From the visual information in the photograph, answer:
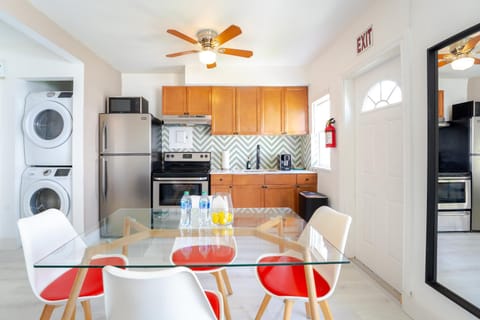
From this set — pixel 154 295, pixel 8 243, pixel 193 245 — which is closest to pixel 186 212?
pixel 193 245

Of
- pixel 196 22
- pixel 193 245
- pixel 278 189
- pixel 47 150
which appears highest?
pixel 196 22

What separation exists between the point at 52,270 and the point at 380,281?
2677mm

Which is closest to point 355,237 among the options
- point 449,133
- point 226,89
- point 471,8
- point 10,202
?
point 449,133

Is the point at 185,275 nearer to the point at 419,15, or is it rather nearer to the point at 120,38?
the point at 419,15

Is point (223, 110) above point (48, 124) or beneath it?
above

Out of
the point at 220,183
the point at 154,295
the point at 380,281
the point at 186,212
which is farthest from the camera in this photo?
the point at 220,183

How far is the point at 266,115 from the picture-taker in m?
4.07

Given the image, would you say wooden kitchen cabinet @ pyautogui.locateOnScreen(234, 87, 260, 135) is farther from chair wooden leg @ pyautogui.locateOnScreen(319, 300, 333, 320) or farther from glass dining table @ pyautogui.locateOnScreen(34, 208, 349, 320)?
chair wooden leg @ pyautogui.locateOnScreen(319, 300, 333, 320)

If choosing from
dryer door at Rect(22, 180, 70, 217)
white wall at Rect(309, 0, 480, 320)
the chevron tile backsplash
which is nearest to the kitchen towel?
the chevron tile backsplash

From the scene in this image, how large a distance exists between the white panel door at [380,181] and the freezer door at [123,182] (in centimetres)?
280

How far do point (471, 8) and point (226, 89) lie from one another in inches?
120

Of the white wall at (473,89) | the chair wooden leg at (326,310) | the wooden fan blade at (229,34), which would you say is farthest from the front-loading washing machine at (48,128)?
the white wall at (473,89)

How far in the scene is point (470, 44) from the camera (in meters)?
1.41

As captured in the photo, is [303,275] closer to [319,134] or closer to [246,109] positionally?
[319,134]
